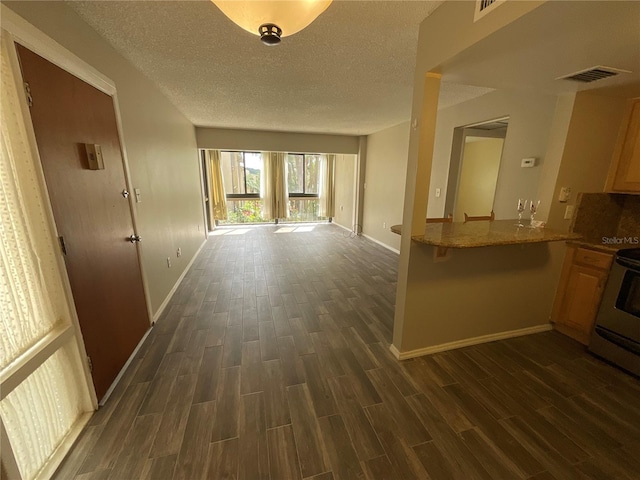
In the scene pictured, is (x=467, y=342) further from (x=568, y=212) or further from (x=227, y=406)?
(x=227, y=406)

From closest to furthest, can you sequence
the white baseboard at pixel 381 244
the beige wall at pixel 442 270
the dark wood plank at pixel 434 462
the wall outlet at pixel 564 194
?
the dark wood plank at pixel 434 462, the beige wall at pixel 442 270, the wall outlet at pixel 564 194, the white baseboard at pixel 381 244

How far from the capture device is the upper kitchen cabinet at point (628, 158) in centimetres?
209

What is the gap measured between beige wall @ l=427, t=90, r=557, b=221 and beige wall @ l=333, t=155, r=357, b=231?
3.36 meters

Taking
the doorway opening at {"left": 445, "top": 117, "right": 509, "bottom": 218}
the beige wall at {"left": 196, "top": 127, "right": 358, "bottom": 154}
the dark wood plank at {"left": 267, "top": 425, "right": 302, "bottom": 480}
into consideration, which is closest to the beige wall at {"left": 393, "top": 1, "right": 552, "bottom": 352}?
the dark wood plank at {"left": 267, "top": 425, "right": 302, "bottom": 480}

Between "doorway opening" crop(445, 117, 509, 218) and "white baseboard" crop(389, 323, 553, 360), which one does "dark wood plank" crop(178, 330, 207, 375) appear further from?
"doorway opening" crop(445, 117, 509, 218)

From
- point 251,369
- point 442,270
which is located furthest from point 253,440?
point 442,270

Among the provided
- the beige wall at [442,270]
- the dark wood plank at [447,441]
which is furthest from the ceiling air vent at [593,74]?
the dark wood plank at [447,441]

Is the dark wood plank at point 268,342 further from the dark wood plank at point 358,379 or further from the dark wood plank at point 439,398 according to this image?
the dark wood plank at point 439,398

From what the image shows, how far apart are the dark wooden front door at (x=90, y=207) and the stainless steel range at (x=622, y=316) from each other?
3.71 metres

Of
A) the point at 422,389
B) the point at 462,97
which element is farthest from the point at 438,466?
the point at 462,97

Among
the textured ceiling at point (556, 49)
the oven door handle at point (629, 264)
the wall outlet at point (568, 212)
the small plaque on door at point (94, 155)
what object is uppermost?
the textured ceiling at point (556, 49)

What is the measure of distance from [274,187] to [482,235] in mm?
6152

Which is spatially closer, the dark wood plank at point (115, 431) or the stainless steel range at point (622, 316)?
the dark wood plank at point (115, 431)

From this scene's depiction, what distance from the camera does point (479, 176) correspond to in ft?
16.0
